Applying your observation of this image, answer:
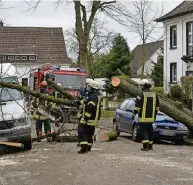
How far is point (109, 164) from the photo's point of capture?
10086 millimetres

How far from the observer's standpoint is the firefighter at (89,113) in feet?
37.9

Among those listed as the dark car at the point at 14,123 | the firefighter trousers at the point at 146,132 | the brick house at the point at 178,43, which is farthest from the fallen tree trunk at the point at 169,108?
the brick house at the point at 178,43

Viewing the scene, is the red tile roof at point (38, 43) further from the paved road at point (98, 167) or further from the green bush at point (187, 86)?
the paved road at point (98, 167)

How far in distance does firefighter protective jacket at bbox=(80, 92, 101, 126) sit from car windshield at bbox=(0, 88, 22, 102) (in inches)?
101

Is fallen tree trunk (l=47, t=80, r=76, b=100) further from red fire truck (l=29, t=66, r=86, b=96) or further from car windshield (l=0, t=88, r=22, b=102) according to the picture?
red fire truck (l=29, t=66, r=86, b=96)

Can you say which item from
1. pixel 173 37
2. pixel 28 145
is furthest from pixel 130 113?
pixel 173 37

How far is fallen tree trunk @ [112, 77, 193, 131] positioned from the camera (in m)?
13.6

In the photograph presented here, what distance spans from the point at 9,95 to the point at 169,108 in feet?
14.6

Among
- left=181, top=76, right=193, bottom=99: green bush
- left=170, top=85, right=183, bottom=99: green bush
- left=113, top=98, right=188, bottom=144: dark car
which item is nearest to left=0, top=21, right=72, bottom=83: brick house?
left=181, top=76, right=193, bottom=99: green bush

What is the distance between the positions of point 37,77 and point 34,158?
14.8m

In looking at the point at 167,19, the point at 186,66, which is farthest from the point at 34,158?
the point at 167,19

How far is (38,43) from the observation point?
49.8 m

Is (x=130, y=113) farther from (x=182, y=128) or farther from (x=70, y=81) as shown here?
(x=70, y=81)

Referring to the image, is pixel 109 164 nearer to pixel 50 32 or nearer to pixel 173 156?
pixel 173 156
